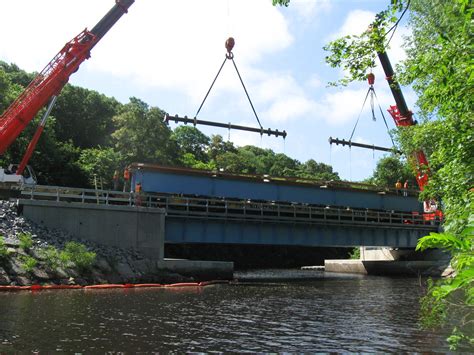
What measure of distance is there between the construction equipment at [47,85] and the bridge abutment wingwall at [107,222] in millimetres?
4665

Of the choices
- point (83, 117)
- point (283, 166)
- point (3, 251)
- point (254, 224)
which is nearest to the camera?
point (3, 251)

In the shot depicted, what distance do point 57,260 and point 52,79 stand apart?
38.9 ft

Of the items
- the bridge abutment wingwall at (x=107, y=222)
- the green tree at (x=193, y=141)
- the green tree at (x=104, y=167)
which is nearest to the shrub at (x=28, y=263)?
the bridge abutment wingwall at (x=107, y=222)

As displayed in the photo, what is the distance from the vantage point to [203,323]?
13.8m

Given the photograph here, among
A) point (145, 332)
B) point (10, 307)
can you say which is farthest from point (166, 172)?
point (145, 332)

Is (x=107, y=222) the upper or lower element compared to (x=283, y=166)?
lower

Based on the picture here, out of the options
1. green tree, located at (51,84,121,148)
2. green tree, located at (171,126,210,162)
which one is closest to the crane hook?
green tree, located at (51,84,121,148)

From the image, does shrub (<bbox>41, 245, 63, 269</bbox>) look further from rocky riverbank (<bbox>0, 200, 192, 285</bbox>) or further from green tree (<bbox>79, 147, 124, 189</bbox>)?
green tree (<bbox>79, 147, 124, 189</bbox>)

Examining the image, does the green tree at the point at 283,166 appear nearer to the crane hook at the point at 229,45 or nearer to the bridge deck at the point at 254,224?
the bridge deck at the point at 254,224

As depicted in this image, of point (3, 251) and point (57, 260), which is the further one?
point (57, 260)

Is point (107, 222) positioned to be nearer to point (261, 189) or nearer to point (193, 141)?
→ point (261, 189)

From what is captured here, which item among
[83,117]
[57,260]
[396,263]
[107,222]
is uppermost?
[83,117]

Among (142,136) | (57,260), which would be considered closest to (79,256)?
(57,260)

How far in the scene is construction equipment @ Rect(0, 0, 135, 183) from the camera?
27156 mm
